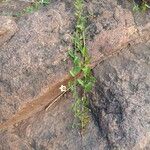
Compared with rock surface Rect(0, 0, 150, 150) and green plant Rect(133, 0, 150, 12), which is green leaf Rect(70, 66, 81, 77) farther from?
green plant Rect(133, 0, 150, 12)

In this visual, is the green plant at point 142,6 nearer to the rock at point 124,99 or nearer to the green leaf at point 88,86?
the rock at point 124,99

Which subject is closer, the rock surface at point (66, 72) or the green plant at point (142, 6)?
the rock surface at point (66, 72)

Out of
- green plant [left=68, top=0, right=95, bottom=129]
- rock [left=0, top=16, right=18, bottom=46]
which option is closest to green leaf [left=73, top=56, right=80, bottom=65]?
green plant [left=68, top=0, right=95, bottom=129]

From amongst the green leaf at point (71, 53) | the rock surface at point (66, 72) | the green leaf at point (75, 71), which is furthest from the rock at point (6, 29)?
the green leaf at point (75, 71)

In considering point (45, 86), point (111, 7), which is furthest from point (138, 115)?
point (111, 7)

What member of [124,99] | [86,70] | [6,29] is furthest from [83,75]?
[6,29]
